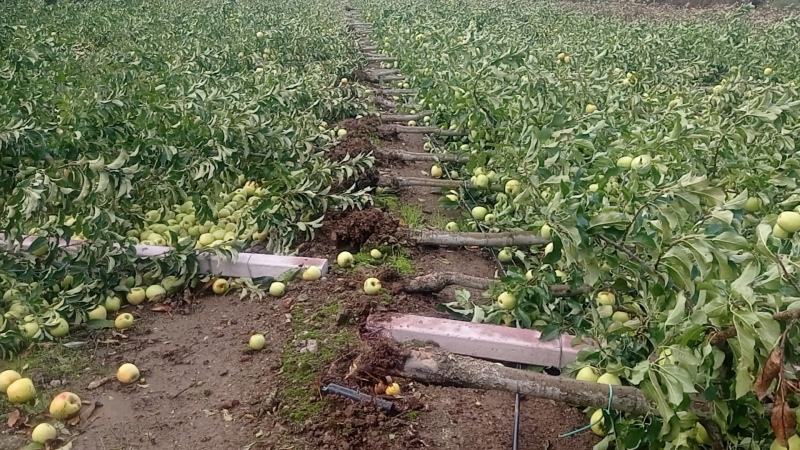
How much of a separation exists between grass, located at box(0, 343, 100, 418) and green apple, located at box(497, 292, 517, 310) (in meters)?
2.00

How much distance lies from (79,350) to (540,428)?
2.26 m

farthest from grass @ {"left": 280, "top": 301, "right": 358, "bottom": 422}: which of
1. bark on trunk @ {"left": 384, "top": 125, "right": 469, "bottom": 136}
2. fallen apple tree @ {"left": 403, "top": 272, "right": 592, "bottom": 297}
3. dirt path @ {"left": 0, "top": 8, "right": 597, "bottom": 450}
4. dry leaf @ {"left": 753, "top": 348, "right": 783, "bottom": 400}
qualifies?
Answer: bark on trunk @ {"left": 384, "top": 125, "right": 469, "bottom": 136}

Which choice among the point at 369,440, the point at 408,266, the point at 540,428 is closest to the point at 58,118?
the point at 408,266

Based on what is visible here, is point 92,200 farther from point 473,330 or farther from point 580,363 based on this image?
point 580,363

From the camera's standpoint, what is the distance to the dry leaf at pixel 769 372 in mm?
1574

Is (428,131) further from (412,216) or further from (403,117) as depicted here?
(412,216)

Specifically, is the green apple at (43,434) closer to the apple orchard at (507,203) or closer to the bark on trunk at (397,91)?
the apple orchard at (507,203)

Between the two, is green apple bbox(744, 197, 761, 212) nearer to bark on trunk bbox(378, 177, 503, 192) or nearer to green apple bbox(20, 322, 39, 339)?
bark on trunk bbox(378, 177, 503, 192)

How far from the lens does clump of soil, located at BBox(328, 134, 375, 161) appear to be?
512 cm

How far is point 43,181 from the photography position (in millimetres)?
3209

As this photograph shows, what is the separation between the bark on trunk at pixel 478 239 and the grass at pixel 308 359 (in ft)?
3.09

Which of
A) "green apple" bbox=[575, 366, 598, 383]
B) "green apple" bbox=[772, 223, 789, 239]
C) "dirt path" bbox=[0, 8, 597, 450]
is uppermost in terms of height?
"green apple" bbox=[772, 223, 789, 239]

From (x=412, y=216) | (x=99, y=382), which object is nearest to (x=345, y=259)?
(x=412, y=216)

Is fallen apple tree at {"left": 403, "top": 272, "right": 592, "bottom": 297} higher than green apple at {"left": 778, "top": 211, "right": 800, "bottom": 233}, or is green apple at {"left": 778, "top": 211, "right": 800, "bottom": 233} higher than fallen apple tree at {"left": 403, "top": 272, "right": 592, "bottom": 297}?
green apple at {"left": 778, "top": 211, "right": 800, "bottom": 233}
